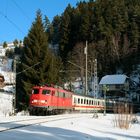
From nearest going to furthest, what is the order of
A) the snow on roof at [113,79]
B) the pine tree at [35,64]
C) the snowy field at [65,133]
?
the snowy field at [65,133] < the pine tree at [35,64] < the snow on roof at [113,79]

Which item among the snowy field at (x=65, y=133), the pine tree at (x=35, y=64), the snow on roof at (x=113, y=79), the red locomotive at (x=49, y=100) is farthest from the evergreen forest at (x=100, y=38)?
the snowy field at (x=65, y=133)

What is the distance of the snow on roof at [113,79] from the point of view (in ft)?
291

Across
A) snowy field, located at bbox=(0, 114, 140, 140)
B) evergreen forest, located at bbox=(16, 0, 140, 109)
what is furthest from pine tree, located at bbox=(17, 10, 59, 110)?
snowy field, located at bbox=(0, 114, 140, 140)

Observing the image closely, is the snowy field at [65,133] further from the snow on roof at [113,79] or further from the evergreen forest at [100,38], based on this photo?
the snow on roof at [113,79]

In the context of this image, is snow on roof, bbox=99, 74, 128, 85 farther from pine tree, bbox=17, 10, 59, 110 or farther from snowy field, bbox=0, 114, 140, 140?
snowy field, bbox=0, 114, 140, 140

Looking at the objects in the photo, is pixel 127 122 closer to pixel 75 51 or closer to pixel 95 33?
pixel 75 51

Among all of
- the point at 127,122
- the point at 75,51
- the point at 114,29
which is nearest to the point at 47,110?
the point at 127,122

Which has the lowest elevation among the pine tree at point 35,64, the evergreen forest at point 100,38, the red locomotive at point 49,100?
the red locomotive at point 49,100

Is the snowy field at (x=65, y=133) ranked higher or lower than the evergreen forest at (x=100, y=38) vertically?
lower

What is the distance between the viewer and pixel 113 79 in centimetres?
9050

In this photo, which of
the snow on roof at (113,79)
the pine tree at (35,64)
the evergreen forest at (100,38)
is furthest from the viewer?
the snow on roof at (113,79)

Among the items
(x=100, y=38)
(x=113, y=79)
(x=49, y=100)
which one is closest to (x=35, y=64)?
(x=49, y=100)

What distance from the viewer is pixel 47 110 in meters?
38.0

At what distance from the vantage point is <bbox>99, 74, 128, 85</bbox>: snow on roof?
88.8 m
